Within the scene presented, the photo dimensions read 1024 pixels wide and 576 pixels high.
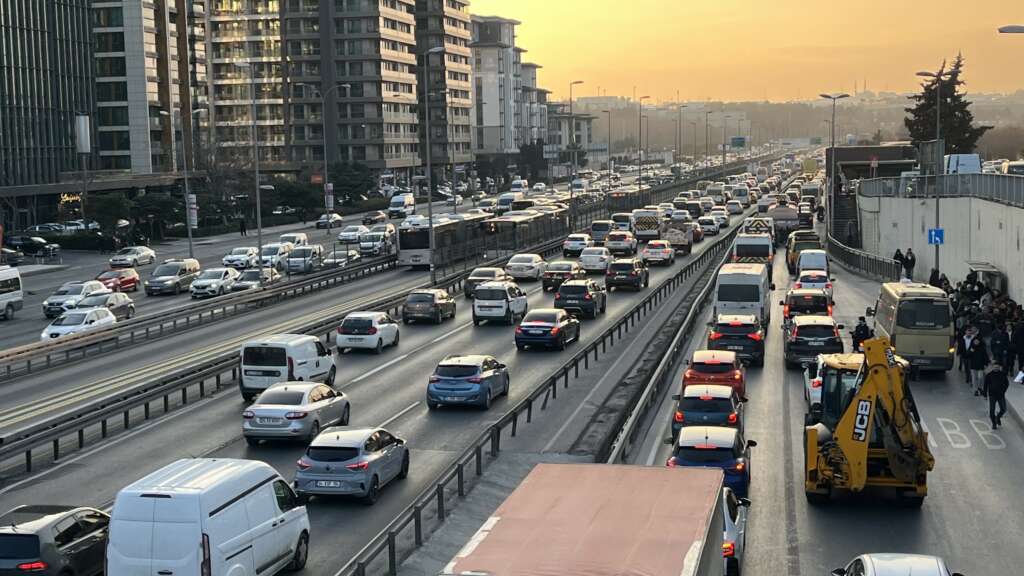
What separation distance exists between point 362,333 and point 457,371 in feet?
33.3

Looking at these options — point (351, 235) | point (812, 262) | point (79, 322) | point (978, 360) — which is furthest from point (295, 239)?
point (978, 360)

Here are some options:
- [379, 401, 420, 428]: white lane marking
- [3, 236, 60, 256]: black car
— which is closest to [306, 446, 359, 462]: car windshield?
[379, 401, 420, 428]: white lane marking

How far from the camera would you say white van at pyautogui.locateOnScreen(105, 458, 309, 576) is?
15180mm

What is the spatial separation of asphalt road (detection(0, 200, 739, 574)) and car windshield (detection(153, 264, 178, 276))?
17635 millimetres

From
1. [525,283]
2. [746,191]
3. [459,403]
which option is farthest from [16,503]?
[746,191]

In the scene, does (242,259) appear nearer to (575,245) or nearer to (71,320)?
(575,245)

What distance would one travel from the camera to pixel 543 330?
131 feet

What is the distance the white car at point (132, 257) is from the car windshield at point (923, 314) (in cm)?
A: 5094

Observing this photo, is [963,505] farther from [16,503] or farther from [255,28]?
[255,28]

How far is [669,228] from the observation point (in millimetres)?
77312

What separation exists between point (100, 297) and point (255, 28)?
10778 centimetres

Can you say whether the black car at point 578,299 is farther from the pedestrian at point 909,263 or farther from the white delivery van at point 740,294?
the pedestrian at point 909,263

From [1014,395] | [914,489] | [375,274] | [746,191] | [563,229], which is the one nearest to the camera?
[914,489]

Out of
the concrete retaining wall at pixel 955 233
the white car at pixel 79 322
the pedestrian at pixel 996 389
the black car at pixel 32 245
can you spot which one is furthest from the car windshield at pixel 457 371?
the black car at pixel 32 245
